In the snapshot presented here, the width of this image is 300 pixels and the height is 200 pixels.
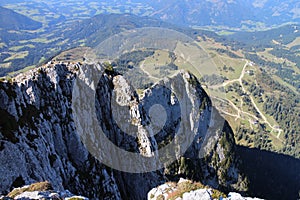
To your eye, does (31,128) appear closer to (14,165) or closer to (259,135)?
(14,165)

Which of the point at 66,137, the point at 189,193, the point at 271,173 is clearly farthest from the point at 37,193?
the point at 271,173

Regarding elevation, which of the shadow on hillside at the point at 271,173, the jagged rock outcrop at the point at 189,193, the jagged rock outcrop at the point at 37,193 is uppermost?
the jagged rock outcrop at the point at 37,193

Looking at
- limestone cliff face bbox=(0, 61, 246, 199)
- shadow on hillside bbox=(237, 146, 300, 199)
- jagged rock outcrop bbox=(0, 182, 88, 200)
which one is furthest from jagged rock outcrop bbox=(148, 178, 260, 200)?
shadow on hillside bbox=(237, 146, 300, 199)

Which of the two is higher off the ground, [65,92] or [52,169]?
[65,92]

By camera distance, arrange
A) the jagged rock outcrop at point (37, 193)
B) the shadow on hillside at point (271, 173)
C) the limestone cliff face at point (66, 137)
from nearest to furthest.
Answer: the jagged rock outcrop at point (37, 193)
the limestone cliff face at point (66, 137)
the shadow on hillside at point (271, 173)

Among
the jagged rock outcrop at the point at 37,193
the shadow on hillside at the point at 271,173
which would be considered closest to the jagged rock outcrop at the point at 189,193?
the jagged rock outcrop at the point at 37,193

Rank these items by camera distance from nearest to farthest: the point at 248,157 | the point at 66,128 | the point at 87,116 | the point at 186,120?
1. the point at 66,128
2. the point at 87,116
3. the point at 186,120
4. the point at 248,157

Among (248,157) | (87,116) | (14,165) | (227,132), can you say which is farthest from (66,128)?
(248,157)

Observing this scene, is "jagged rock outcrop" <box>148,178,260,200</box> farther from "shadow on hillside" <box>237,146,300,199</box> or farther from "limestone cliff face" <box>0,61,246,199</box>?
"shadow on hillside" <box>237,146,300,199</box>

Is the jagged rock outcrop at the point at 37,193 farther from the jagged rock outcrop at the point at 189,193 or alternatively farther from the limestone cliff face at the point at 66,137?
the jagged rock outcrop at the point at 189,193
